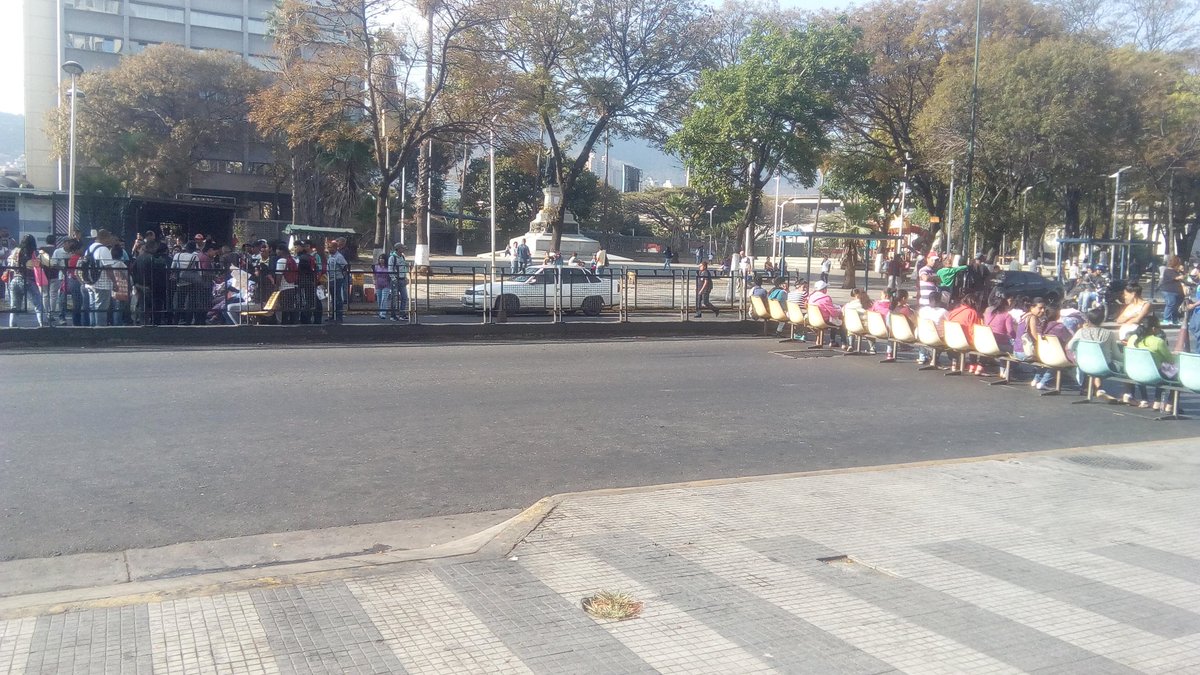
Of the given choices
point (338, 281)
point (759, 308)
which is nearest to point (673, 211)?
point (759, 308)

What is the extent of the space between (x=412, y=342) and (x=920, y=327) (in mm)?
9254

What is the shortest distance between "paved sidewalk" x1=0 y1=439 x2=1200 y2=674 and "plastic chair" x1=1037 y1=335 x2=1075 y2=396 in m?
6.40

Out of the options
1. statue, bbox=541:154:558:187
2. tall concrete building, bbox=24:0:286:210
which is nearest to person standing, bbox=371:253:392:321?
statue, bbox=541:154:558:187

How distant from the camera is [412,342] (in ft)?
60.4

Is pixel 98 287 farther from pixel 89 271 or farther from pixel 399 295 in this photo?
pixel 399 295

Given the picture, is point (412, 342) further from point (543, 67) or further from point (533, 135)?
point (543, 67)

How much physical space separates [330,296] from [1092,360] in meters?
13.5

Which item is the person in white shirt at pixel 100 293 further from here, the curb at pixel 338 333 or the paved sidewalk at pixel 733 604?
the paved sidewalk at pixel 733 604

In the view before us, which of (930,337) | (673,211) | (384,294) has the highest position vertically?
(673,211)

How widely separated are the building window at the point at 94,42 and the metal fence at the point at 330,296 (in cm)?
6120

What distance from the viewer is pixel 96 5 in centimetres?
7006

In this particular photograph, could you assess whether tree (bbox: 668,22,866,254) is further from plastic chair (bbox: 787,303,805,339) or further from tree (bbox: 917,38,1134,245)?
plastic chair (bbox: 787,303,805,339)

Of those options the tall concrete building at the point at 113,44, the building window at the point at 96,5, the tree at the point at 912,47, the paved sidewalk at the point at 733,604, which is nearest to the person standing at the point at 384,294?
the paved sidewalk at the point at 733,604

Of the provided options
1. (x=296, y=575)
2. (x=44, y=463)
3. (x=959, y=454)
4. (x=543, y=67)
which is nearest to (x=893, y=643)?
(x=296, y=575)
